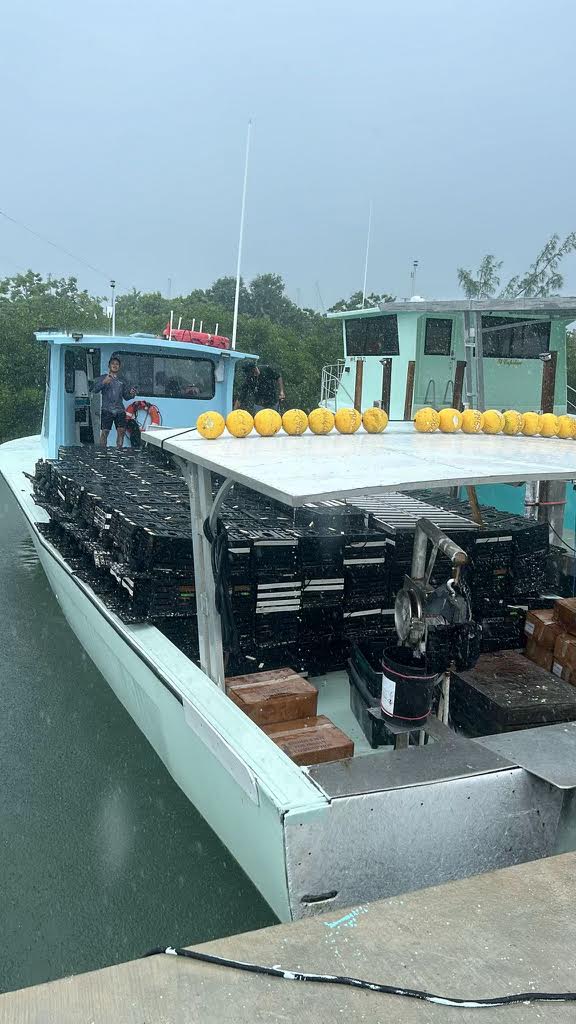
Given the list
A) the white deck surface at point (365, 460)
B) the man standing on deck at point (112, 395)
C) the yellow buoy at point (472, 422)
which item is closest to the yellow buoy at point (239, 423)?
the white deck surface at point (365, 460)

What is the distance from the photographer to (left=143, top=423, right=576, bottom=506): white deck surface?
10.5ft

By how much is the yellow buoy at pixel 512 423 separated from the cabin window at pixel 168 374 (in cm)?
605

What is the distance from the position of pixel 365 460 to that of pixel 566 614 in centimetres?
205

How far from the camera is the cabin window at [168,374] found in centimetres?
994

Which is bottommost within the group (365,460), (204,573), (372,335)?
(204,573)

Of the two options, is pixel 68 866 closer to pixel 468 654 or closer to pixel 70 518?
pixel 468 654

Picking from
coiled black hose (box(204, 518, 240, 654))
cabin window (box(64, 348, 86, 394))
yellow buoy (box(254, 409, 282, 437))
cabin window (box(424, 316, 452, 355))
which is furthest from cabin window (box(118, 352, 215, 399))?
coiled black hose (box(204, 518, 240, 654))

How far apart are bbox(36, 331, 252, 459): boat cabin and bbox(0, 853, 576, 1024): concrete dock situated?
815cm

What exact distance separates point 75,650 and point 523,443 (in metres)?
4.99

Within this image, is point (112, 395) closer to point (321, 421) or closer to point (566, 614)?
point (321, 421)

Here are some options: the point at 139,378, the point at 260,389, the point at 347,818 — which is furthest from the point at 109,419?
the point at 347,818

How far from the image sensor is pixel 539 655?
17.0 feet

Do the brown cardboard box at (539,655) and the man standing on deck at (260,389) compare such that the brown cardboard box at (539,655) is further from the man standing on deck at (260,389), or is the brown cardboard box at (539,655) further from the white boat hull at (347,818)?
the man standing on deck at (260,389)

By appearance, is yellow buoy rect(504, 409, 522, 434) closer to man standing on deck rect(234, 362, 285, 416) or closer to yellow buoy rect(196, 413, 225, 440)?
yellow buoy rect(196, 413, 225, 440)
